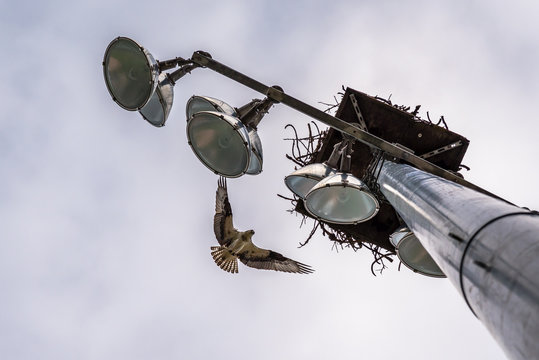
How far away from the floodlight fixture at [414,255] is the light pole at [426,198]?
82 centimetres

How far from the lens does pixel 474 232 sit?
2.10 m

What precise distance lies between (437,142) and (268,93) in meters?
3.46

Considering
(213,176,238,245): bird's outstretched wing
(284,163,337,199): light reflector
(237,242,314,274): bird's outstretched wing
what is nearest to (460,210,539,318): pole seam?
(284,163,337,199): light reflector

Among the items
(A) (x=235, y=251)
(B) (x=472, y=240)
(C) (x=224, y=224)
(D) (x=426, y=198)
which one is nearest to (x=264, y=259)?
(A) (x=235, y=251)

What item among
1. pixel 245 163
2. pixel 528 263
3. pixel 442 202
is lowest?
pixel 528 263

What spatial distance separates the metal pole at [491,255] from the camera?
1.52 m

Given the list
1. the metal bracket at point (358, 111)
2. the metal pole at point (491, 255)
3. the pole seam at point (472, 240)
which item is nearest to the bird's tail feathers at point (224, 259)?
the metal bracket at point (358, 111)

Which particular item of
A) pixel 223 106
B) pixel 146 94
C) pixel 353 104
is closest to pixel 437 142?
pixel 353 104

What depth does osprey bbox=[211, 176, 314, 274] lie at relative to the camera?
8.65 m

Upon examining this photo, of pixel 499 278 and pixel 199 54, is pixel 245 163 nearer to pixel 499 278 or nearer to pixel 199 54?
pixel 199 54

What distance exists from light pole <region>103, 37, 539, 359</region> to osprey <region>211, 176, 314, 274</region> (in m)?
3.63

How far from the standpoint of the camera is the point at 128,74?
182 inches

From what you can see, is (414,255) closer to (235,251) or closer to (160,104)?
(160,104)

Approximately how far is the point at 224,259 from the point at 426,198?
6231 mm
